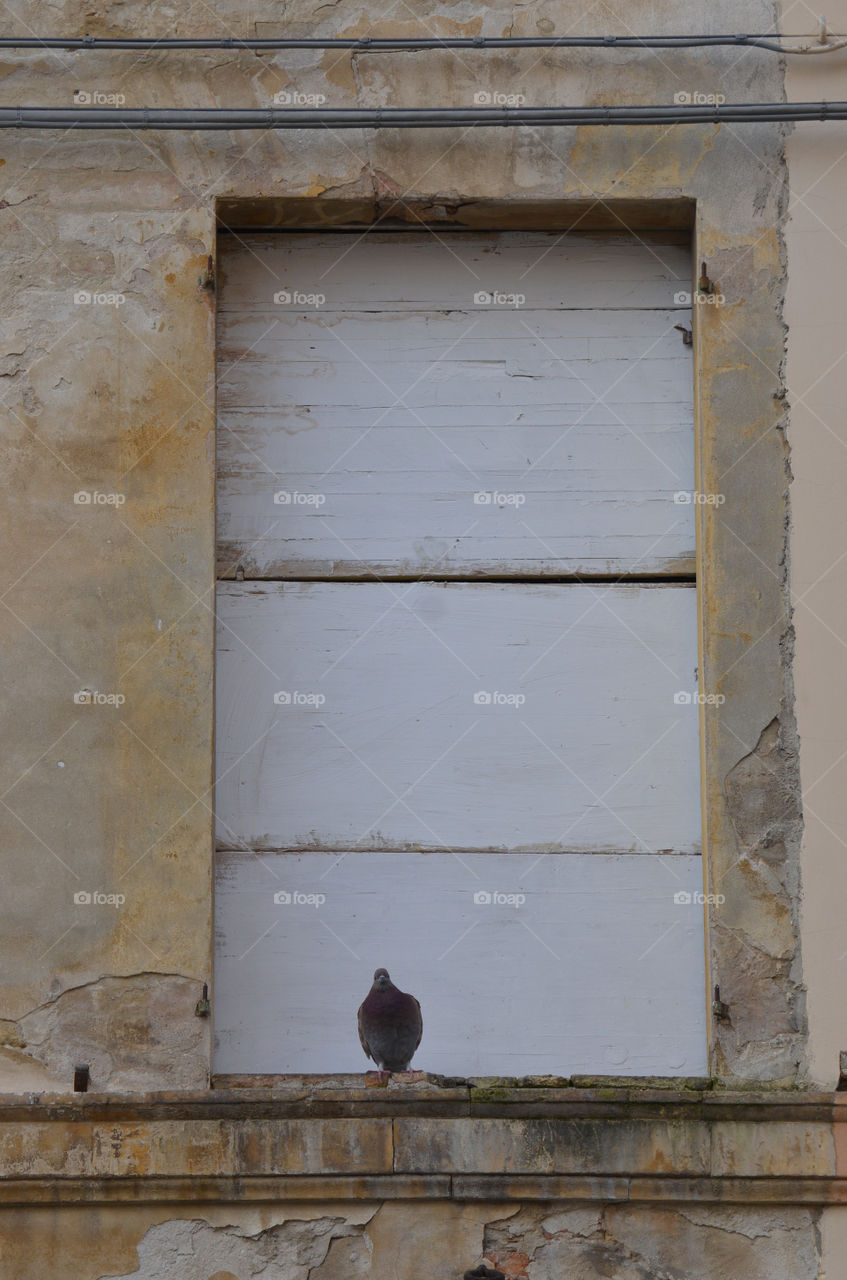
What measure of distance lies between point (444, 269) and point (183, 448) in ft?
3.62

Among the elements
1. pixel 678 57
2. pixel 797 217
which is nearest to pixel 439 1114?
pixel 797 217

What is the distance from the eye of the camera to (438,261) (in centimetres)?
590

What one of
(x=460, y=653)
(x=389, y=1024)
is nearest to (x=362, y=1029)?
(x=389, y=1024)

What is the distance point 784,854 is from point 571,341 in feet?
5.97

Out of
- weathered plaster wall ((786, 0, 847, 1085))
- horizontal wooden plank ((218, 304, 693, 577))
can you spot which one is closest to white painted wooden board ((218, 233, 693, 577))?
horizontal wooden plank ((218, 304, 693, 577))

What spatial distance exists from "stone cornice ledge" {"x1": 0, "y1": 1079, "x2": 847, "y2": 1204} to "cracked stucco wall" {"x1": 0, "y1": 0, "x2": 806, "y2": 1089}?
0.18 m

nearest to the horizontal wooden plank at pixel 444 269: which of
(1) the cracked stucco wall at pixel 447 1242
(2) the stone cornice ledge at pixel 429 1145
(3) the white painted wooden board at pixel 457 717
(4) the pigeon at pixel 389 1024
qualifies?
(3) the white painted wooden board at pixel 457 717

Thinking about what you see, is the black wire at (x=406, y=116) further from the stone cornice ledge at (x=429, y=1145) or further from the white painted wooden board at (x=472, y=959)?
the stone cornice ledge at (x=429, y=1145)

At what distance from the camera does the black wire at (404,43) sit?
18.5ft

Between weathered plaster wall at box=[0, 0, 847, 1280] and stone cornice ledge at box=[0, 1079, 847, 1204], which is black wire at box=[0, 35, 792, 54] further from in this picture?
stone cornice ledge at box=[0, 1079, 847, 1204]

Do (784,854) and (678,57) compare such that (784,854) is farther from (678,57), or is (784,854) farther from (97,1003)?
(678,57)

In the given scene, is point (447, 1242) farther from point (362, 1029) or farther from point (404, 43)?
point (404, 43)

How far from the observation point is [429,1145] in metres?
5.05

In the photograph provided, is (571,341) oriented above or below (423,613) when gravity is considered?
above
